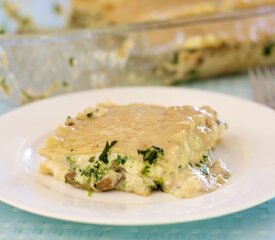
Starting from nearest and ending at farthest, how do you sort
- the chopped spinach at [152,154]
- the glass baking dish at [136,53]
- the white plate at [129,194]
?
the white plate at [129,194] → the chopped spinach at [152,154] → the glass baking dish at [136,53]

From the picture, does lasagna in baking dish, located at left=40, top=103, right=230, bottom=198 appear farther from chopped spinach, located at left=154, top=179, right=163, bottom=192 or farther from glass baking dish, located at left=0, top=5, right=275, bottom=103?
glass baking dish, located at left=0, top=5, right=275, bottom=103

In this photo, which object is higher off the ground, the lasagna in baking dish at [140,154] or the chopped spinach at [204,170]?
the lasagna in baking dish at [140,154]

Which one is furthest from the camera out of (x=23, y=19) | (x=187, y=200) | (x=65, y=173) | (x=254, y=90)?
(x=23, y=19)

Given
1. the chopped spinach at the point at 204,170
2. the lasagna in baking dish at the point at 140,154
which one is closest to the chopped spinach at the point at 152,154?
the lasagna in baking dish at the point at 140,154

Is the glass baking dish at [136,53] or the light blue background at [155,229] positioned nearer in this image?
the light blue background at [155,229]

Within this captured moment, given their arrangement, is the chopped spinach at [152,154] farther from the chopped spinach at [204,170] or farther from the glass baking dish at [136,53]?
the glass baking dish at [136,53]

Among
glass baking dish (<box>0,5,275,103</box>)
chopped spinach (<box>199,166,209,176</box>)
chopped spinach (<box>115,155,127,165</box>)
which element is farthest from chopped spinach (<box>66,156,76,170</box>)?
glass baking dish (<box>0,5,275,103</box>)

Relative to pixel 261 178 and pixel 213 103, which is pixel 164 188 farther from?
pixel 213 103

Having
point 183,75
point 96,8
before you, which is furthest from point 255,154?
point 96,8
